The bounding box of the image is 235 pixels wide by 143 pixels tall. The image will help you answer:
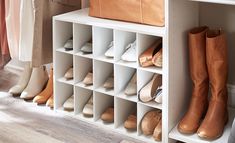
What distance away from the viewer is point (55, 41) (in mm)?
2496

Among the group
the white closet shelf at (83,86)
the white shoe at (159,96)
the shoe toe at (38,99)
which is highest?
the white shoe at (159,96)

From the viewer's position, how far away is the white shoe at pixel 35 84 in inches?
111

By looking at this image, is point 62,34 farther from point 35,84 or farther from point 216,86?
point 216,86

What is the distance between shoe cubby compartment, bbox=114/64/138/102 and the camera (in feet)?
7.47

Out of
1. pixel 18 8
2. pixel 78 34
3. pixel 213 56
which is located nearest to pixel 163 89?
pixel 213 56

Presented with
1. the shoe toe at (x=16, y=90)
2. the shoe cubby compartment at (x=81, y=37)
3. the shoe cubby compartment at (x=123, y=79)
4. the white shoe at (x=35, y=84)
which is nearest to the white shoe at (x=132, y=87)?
the shoe cubby compartment at (x=123, y=79)

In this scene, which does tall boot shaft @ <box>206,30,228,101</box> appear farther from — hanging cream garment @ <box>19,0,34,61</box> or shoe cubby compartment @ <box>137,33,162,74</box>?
hanging cream garment @ <box>19,0,34,61</box>

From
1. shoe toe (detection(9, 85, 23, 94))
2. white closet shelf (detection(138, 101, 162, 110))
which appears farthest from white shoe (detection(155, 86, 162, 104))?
shoe toe (detection(9, 85, 23, 94))

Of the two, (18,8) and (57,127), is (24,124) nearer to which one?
(57,127)

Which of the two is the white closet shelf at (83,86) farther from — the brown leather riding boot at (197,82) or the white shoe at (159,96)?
the brown leather riding boot at (197,82)

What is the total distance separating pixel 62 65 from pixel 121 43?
17.9 inches

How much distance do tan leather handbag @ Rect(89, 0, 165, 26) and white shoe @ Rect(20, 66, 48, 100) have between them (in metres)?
0.64

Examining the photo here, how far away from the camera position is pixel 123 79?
233cm

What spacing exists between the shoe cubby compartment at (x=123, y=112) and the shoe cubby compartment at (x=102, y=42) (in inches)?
9.1
